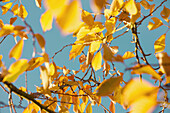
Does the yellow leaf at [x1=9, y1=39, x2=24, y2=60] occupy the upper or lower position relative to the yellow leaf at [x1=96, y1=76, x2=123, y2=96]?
upper

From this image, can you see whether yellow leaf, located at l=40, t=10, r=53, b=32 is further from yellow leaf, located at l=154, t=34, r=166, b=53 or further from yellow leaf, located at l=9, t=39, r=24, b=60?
yellow leaf, located at l=154, t=34, r=166, b=53

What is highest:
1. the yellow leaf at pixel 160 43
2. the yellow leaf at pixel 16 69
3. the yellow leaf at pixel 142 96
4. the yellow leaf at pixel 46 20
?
the yellow leaf at pixel 46 20

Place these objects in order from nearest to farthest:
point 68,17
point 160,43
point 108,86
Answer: point 68,17 < point 108,86 < point 160,43

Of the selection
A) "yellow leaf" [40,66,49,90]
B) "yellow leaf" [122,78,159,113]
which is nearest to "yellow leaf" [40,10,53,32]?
"yellow leaf" [40,66,49,90]

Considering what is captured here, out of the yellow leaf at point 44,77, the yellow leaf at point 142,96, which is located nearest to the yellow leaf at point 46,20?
the yellow leaf at point 44,77

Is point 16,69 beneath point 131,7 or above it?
beneath

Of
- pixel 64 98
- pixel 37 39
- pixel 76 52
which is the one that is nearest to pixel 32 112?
pixel 64 98

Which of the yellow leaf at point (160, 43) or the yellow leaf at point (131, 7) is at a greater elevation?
the yellow leaf at point (131, 7)

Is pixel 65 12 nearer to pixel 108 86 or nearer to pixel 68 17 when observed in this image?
pixel 68 17

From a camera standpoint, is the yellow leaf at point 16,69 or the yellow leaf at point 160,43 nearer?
the yellow leaf at point 16,69

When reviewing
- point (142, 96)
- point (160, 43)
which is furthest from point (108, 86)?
point (160, 43)

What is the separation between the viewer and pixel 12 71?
24cm

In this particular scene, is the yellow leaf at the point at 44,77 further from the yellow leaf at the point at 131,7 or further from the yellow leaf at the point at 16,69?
the yellow leaf at the point at 131,7

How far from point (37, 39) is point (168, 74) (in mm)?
174
